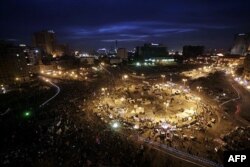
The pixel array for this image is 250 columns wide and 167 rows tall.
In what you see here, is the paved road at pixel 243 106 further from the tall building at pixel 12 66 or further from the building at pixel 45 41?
the building at pixel 45 41

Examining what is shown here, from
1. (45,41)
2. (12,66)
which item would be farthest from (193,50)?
(12,66)

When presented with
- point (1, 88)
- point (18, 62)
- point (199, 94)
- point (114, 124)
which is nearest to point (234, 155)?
point (114, 124)

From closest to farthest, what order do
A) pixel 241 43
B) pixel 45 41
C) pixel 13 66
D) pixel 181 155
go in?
pixel 181 155 → pixel 13 66 → pixel 45 41 → pixel 241 43

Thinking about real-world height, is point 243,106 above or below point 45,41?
below

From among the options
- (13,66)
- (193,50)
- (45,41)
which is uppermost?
(45,41)

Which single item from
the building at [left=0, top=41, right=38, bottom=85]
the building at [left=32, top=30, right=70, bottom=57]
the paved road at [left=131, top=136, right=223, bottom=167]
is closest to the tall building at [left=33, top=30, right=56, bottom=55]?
the building at [left=32, top=30, right=70, bottom=57]

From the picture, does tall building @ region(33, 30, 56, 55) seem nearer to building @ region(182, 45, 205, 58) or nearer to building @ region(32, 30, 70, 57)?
building @ region(32, 30, 70, 57)

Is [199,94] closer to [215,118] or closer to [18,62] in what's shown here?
[215,118]

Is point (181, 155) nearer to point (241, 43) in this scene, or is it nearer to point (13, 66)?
point (13, 66)
